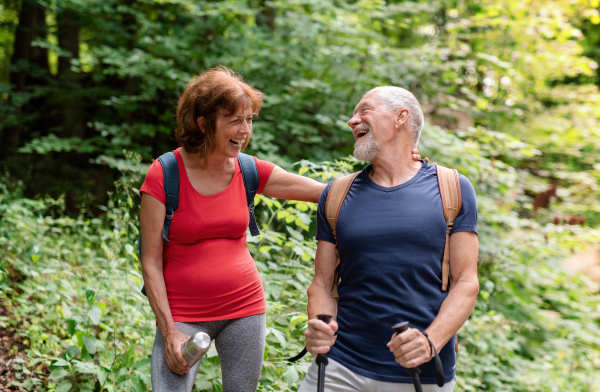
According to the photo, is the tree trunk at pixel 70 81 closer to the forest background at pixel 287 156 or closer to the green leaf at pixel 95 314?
the forest background at pixel 287 156

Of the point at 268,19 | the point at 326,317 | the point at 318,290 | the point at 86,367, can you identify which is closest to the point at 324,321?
the point at 326,317

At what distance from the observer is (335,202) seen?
6.55ft

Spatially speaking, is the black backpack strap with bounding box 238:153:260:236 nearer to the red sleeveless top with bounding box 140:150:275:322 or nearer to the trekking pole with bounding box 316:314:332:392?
the red sleeveless top with bounding box 140:150:275:322

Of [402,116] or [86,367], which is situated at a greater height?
[402,116]

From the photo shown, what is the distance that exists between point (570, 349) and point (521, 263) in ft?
4.01

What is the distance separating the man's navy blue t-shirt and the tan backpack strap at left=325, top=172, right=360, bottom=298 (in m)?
0.09

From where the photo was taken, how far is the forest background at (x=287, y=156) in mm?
3318

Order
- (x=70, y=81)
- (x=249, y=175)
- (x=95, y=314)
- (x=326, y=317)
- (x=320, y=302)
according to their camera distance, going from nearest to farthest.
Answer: (x=326, y=317)
(x=320, y=302)
(x=249, y=175)
(x=95, y=314)
(x=70, y=81)

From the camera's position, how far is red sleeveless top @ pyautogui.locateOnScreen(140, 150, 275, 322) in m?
2.03

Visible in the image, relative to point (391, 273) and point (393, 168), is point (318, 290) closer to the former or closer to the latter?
point (391, 273)

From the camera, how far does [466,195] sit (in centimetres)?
185

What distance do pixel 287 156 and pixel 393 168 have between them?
→ 12.7 ft

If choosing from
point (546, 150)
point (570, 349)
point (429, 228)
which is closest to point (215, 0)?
point (429, 228)

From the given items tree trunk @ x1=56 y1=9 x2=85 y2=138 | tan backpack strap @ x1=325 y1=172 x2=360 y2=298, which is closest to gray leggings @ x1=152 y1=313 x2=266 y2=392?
tan backpack strap @ x1=325 y1=172 x2=360 y2=298
